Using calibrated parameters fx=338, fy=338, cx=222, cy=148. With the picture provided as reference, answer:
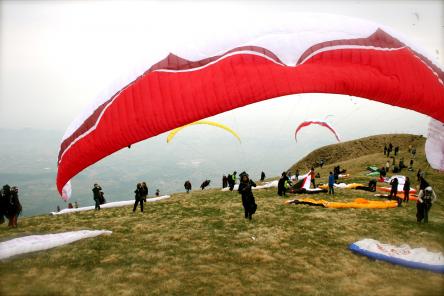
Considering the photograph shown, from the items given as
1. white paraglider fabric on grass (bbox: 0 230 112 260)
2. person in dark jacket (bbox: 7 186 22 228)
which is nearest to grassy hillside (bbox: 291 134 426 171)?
person in dark jacket (bbox: 7 186 22 228)

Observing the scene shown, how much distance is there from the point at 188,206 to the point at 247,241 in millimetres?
7387

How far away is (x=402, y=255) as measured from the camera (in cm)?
1038

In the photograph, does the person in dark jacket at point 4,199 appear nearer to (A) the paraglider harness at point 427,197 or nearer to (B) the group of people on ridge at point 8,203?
(B) the group of people on ridge at point 8,203

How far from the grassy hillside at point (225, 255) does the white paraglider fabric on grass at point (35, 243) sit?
32 centimetres

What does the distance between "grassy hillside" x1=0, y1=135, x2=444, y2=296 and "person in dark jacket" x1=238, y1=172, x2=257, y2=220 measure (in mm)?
523

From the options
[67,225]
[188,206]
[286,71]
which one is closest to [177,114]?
[286,71]

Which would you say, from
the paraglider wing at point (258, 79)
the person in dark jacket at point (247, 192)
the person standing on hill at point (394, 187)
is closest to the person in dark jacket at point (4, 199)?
the paraglider wing at point (258, 79)

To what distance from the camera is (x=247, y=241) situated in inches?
470

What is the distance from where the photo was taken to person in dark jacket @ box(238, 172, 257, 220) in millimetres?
12945

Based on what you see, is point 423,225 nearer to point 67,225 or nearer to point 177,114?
Answer: point 177,114

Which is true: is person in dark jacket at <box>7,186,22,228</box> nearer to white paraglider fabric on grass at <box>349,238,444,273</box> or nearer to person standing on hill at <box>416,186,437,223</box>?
white paraglider fabric on grass at <box>349,238,444,273</box>

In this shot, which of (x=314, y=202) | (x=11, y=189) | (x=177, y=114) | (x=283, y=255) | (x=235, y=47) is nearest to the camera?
(x=177, y=114)

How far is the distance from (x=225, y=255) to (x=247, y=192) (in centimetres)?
345

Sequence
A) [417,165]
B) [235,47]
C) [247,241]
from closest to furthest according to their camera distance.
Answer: [235,47], [247,241], [417,165]
